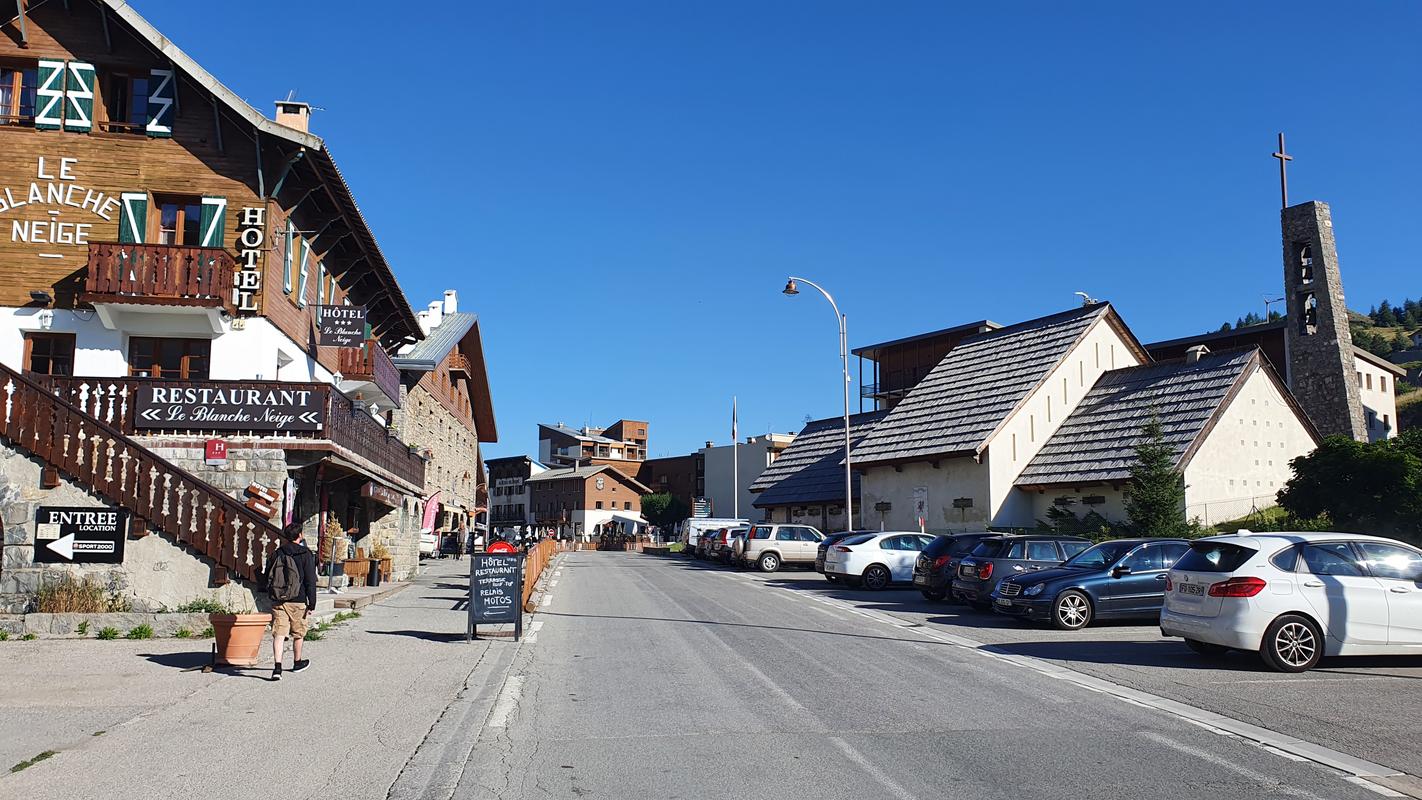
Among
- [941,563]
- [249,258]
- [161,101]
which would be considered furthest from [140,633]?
[941,563]

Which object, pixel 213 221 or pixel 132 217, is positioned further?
pixel 213 221

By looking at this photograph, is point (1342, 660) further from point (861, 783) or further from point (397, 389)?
point (397, 389)

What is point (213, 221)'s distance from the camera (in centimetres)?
2202

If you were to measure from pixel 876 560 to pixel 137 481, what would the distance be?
17789 millimetres

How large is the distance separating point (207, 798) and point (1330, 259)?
5224cm

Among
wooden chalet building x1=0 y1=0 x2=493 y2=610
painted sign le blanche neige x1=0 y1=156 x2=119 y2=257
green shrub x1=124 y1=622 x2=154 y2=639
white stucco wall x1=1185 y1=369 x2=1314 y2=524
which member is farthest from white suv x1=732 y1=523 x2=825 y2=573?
green shrub x1=124 y1=622 x2=154 y2=639

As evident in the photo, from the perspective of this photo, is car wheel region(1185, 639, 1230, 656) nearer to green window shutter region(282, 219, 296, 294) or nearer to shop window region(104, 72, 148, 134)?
green window shutter region(282, 219, 296, 294)

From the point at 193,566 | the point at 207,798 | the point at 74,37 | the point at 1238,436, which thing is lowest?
the point at 207,798

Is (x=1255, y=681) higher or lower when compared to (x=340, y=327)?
lower

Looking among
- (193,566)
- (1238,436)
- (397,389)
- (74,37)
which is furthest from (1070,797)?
(1238,436)

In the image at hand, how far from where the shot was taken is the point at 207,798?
6.95m

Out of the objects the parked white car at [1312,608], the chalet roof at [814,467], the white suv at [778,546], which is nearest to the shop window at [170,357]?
the parked white car at [1312,608]

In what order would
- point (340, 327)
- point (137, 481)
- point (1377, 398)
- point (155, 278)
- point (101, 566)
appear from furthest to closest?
1. point (1377, 398)
2. point (340, 327)
3. point (155, 278)
4. point (137, 481)
5. point (101, 566)

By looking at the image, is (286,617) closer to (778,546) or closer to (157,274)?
(157,274)
